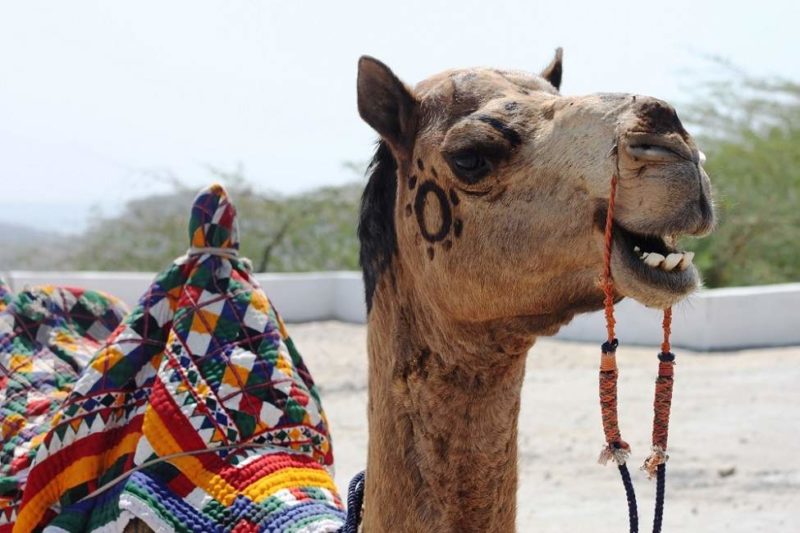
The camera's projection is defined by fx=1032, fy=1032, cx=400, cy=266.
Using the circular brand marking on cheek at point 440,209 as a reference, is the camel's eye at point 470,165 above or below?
above

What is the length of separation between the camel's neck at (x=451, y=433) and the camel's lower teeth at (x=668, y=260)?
0.38m

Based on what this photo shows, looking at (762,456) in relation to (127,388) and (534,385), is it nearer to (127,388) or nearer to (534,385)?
(534,385)

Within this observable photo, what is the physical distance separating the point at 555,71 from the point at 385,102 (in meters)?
0.52

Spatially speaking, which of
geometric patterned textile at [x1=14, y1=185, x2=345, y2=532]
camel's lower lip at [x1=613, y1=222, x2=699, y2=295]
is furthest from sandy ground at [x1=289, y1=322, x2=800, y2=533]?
camel's lower lip at [x1=613, y1=222, x2=699, y2=295]

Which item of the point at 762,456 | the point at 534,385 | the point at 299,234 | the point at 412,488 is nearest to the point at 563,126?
the point at 412,488

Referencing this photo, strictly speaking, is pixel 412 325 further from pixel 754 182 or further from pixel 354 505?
pixel 754 182

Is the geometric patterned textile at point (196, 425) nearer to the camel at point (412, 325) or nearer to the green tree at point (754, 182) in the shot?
the camel at point (412, 325)

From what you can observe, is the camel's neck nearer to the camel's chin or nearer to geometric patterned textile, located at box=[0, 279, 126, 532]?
the camel's chin

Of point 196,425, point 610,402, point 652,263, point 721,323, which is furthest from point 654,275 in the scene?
point 721,323

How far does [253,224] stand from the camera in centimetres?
1616

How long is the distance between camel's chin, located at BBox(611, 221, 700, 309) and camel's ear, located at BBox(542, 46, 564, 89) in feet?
2.85

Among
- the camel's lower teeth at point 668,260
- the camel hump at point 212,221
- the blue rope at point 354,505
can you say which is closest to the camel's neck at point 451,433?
the blue rope at point 354,505

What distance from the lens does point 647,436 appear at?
6734mm

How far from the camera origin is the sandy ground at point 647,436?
5.36m
